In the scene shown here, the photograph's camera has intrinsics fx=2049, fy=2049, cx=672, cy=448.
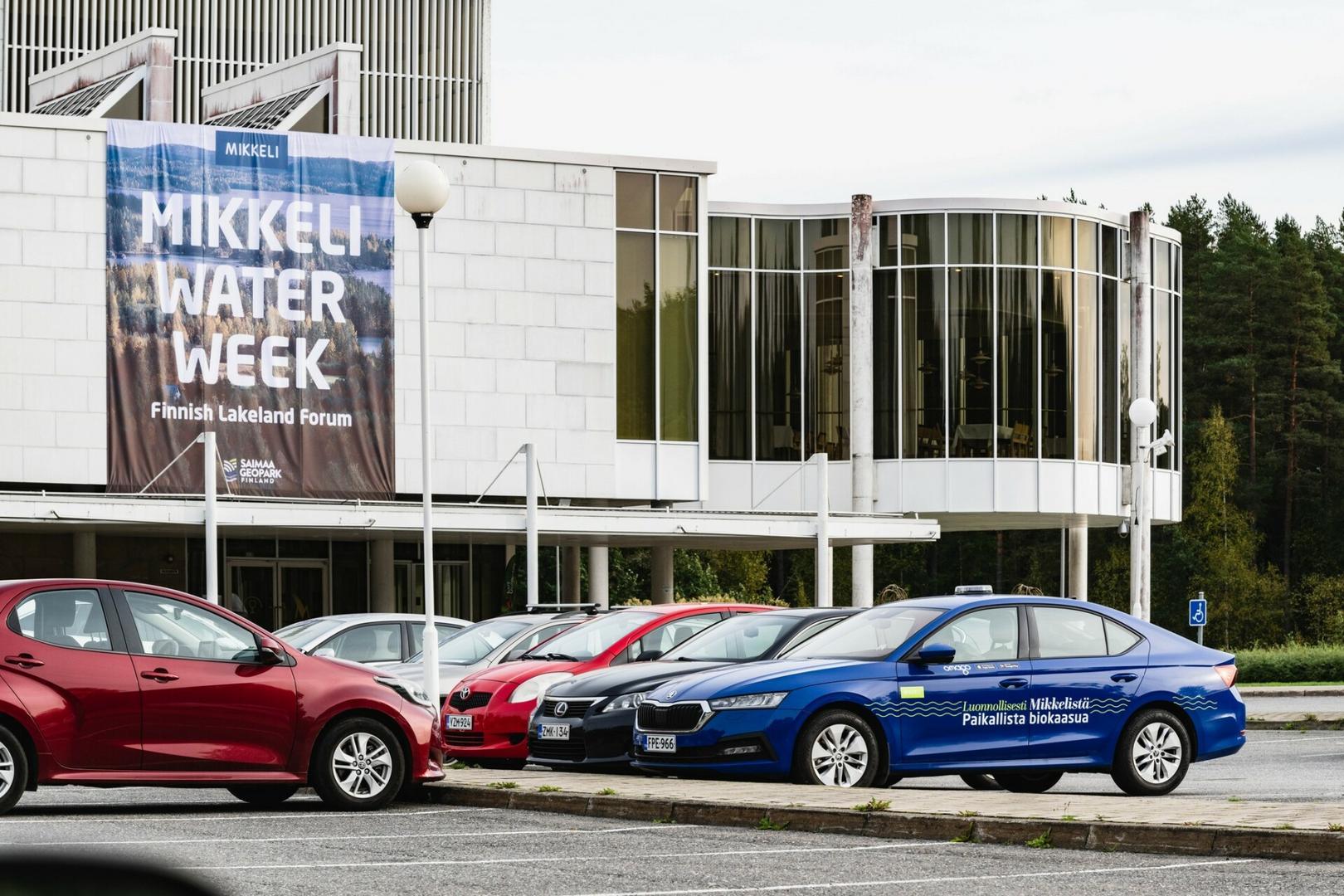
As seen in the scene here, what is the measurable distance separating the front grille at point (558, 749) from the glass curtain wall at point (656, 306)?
28.2m

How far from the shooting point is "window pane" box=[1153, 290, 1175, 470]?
2104 inches

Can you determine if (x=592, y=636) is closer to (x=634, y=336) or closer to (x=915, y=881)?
(x=915, y=881)

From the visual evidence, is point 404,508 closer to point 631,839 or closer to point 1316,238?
point 631,839

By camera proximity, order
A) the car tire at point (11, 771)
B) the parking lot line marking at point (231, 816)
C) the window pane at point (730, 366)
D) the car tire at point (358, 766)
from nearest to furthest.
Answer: the parking lot line marking at point (231, 816)
the car tire at point (11, 771)
the car tire at point (358, 766)
the window pane at point (730, 366)

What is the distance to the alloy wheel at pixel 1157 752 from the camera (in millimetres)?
13914

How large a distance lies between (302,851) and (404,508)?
91.7ft

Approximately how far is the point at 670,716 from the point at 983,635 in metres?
2.19

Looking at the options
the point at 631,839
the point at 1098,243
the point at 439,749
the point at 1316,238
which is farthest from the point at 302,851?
the point at 1316,238

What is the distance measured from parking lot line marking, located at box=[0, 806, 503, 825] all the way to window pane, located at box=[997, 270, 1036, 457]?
123 feet

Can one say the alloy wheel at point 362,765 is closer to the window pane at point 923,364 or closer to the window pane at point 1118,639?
the window pane at point 1118,639

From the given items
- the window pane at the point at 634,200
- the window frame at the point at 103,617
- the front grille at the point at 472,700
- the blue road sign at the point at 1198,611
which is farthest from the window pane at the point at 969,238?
the window frame at the point at 103,617

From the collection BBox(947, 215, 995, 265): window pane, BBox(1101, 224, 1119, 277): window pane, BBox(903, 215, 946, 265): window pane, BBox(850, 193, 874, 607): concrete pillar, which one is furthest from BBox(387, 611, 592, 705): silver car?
BBox(1101, 224, 1119, 277): window pane

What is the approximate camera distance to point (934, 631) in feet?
44.8

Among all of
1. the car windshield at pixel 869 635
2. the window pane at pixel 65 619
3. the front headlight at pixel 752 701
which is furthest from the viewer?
the car windshield at pixel 869 635
